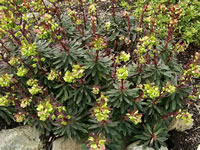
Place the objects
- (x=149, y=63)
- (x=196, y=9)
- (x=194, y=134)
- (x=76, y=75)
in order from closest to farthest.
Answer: (x=76, y=75)
(x=149, y=63)
(x=194, y=134)
(x=196, y=9)

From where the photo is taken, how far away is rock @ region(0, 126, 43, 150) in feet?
10.7

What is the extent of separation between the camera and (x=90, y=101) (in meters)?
2.89

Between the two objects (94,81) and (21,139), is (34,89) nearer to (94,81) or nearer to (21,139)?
(94,81)

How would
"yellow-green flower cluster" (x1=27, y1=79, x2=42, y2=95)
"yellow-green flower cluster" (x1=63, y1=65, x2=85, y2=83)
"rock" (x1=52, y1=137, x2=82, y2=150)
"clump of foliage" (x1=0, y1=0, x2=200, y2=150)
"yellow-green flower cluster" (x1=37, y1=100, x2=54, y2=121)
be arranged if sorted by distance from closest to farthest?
"yellow-green flower cluster" (x1=37, y1=100, x2=54, y2=121), "yellow-green flower cluster" (x1=63, y1=65, x2=85, y2=83), "yellow-green flower cluster" (x1=27, y1=79, x2=42, y2=95), "clump of foliage" (x1=0, y1=0, x2=200, y2=150), "rock" (x1=52, y1=137, x2=82, y2=150)

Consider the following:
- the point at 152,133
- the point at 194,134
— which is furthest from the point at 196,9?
the point at 152,133

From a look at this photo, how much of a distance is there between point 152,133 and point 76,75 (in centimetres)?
142

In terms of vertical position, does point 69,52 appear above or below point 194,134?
above

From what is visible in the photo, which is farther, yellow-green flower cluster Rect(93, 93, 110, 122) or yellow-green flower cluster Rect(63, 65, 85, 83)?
yellow-green flower cluster Rect(63, 65, 85, 83)

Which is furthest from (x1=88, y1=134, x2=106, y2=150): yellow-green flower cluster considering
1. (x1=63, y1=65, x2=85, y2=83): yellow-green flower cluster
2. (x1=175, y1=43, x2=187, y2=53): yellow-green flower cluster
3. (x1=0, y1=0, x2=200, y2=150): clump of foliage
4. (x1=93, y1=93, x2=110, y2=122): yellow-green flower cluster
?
(x1=175, y1=43, x2=187, y2=53): yellow-green flower cluster

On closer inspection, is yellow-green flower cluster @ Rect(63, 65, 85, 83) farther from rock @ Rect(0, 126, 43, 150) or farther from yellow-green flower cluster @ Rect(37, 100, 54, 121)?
rock @ Rect(0, 126, 43, 150)

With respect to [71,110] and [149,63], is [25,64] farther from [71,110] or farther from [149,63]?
[149,63]

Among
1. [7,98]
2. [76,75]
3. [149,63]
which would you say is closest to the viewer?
[76,75]

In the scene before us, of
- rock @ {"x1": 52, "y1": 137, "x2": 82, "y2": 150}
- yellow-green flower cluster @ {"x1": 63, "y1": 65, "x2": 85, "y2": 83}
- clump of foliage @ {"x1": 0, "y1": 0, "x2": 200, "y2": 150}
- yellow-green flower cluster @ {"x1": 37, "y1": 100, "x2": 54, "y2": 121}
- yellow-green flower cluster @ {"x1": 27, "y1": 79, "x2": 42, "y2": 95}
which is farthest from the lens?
rock @ {"x1": 52, "y1": 137, "x2": 82, "y2": 150}

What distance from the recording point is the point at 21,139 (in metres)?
3.32
